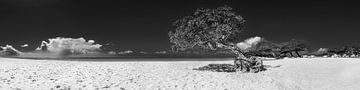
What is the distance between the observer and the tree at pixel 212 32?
2927cm

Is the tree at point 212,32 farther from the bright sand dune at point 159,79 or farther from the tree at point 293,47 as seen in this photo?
the tree at point 293,47

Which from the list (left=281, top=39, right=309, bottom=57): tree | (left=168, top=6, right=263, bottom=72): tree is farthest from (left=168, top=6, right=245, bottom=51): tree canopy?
(left=281, top=39, right=309, bottom=57): tree

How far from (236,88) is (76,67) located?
1263 cm

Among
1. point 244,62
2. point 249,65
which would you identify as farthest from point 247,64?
point 244,62

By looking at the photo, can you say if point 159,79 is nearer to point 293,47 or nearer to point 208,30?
point 208,30

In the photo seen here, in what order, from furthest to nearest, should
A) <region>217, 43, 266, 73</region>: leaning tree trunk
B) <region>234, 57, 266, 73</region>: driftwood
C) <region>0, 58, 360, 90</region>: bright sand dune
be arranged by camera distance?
1. <region>217, 43, 266, 73</region>: leaning tree trunk
2. <region>234, 57, 266, 73</region>: driftwood
3. <region>0, 58, 360, 90</region>: bright sand dune

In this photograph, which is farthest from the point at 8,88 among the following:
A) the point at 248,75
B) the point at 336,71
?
the point at 336,71

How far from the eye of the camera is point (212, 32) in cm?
2938

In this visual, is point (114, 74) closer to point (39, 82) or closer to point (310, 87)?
point (39, 82)

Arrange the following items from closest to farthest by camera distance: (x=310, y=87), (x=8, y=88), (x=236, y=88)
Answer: (x=8, y=88) < (x=236, y=88) < (x=310, y=87)

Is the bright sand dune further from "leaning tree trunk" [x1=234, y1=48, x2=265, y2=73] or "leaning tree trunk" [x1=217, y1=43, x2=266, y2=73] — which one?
"leaning tree trunk" [x1=217, y1=43, x2=266, y2=73]

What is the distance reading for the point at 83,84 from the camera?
19.5m

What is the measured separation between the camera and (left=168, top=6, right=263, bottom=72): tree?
96.0ft

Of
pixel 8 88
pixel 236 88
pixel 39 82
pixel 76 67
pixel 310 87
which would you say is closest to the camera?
pixel 8 88
